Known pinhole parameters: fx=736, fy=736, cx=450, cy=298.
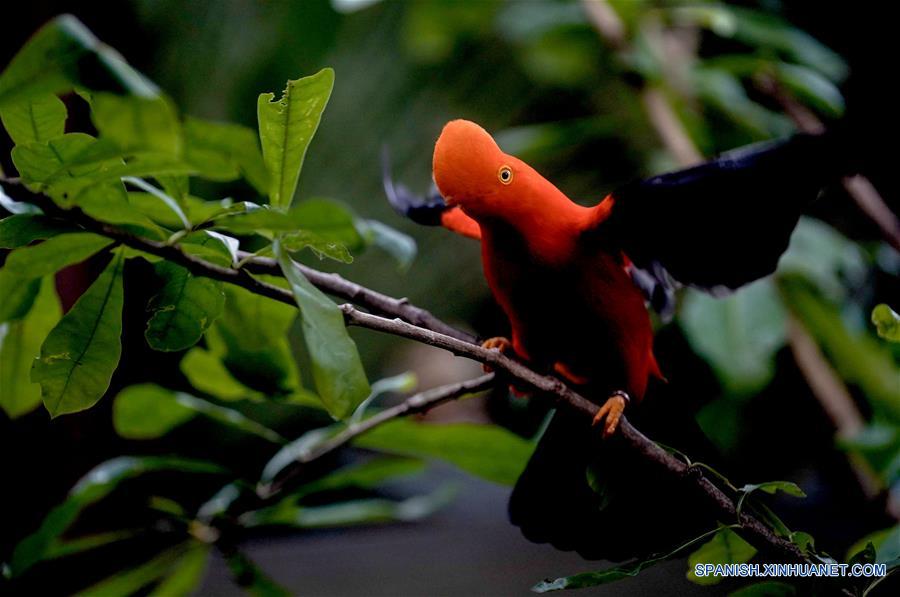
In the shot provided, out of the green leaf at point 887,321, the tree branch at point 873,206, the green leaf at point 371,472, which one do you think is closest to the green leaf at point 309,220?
the green leaf at point 887,321

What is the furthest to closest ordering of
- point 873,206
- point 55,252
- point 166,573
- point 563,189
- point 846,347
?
point 563,189
point 846,347
point 873,206
point 166,573
point 55,252

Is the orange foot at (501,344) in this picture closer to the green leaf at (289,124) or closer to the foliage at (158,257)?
the foliage at (158,257)

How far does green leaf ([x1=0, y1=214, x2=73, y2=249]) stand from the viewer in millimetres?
401

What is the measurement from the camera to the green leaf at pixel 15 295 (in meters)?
0.49

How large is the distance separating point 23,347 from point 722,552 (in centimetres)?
56

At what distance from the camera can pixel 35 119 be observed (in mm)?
408

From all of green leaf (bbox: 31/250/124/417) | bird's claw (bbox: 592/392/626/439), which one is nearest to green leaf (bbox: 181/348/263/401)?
green leaf (bbox: 31/250/124/417)

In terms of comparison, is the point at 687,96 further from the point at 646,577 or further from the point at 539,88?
the point at 646,577

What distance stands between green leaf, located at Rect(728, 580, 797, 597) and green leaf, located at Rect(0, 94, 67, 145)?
1.75 feet

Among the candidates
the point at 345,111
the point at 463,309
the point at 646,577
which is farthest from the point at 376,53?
the point at 646,577

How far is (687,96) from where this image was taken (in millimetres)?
1295

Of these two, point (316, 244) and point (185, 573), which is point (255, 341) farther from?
point (185, 573)

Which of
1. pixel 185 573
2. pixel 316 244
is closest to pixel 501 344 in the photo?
pixel 316 244

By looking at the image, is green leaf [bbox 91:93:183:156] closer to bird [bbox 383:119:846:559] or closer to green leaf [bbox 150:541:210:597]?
bird [bbox 383:119:846:559]
